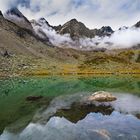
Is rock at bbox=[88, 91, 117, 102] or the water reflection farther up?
rock at bbox=[88, 91, 117, 102]

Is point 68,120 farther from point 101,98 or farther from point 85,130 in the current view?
point 101,98

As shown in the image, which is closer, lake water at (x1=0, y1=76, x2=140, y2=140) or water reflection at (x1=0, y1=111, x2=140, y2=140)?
water reflection at (x1=0, y1=111, x2=140, y2=140)

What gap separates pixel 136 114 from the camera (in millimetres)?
44656

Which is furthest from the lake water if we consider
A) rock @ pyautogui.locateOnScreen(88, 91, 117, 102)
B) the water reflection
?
rock @ pyautogui.locateOnScreen(88, 91, 117, 102)

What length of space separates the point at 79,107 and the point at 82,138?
63.1 feet

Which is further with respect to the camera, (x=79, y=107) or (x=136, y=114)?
(x=79, y=107)

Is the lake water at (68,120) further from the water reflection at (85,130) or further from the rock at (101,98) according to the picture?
the rock at (101,98)

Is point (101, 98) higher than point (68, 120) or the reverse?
higher

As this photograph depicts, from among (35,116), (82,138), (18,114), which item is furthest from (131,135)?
(18,114)

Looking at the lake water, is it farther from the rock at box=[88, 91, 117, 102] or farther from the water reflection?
the rock at box=[88, 91, 117, 102]

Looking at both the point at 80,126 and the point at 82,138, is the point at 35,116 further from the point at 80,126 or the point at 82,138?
the point at 82,138

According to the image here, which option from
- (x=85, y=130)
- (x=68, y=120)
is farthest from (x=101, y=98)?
(x=85, y=130)

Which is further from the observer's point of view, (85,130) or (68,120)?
(68,120)

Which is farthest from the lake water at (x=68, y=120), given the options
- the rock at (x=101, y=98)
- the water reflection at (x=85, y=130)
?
the rock at (x=101, y=98)
